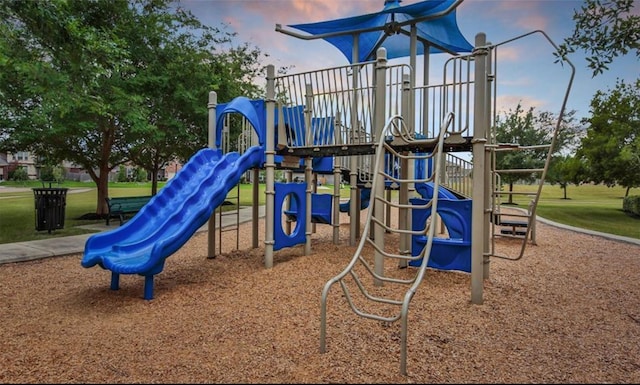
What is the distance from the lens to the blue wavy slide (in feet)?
14.9

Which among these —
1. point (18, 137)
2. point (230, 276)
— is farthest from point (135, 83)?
point (230, 276)

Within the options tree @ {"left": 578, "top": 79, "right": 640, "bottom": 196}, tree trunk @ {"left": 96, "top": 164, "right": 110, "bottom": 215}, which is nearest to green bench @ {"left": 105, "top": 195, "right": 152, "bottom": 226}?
tree trunk @ {"left": 96, "top": 164, "right": 110, "bottom": 215}

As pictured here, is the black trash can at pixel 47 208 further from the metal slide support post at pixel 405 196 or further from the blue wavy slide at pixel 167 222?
the metal slide support post at pixel 405 196

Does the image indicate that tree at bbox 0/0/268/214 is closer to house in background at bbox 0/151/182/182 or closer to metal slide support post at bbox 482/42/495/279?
metal slide support post at bbox 482/42/495/279

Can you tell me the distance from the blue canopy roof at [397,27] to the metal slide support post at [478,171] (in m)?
3.01

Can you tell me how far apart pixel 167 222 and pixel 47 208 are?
241 inches

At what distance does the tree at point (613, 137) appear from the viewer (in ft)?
50.3

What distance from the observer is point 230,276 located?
5.82 m

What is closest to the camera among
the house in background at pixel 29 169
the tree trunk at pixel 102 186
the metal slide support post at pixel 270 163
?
the metal slide support post at pixel 270 163

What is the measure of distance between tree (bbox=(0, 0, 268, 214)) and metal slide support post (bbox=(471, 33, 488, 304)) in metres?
4.93

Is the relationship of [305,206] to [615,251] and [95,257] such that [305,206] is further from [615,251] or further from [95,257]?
[615,251]

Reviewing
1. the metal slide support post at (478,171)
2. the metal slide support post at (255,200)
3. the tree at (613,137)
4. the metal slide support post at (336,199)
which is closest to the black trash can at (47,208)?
the metal slide support post at (255,200)

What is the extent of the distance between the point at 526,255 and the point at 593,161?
37.1 feet

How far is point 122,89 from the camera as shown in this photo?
33.6 ft
